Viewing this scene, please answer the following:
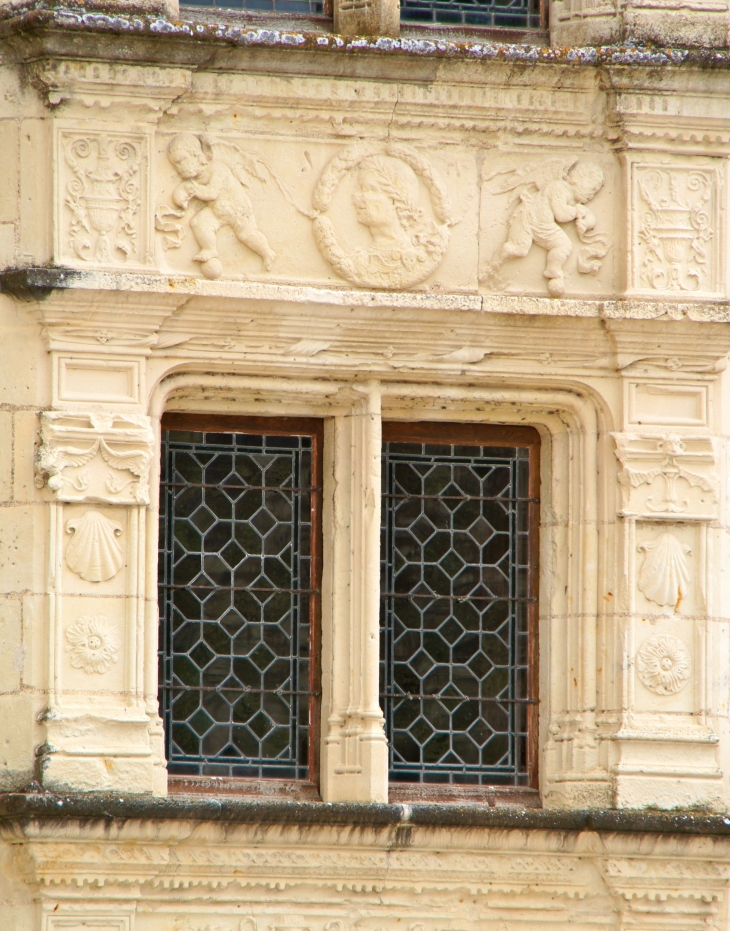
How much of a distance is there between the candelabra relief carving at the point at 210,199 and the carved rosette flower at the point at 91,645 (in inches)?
50.0

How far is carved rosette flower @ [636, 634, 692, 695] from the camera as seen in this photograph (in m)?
7.72

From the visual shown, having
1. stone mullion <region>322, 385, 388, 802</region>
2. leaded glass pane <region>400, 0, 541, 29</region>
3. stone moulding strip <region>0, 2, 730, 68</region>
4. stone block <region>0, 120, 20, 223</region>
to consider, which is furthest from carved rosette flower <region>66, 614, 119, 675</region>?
leaded glass pane <region>400, 0, 541, 29</region>

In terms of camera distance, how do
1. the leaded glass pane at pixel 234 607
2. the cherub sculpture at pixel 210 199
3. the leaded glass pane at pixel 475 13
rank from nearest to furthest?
the cherub sculpture at pixel 210 199
the leaded glass pane at pixel 234 607
the leaded glass pane at pixel 475 13

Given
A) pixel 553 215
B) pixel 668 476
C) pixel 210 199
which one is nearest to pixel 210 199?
pixel 210 199

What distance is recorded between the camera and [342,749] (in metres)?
7.63

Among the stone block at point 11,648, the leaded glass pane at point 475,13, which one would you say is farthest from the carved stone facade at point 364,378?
the leaded glass pane at point 475,13

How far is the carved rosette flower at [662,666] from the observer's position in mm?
7719

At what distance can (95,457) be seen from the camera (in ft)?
24.3

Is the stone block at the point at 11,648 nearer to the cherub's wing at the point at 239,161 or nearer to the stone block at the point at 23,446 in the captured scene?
the stone block at the point at 23,446

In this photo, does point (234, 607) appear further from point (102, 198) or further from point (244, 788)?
point (102, 198)

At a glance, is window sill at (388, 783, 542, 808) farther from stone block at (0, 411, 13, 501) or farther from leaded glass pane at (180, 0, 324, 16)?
leaded glass pane at (180, 0, 324, 16)

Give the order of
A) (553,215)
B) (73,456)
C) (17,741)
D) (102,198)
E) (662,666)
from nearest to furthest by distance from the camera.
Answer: (17,741) < (73,456) < (102,198) < (662,666) < (553,215)

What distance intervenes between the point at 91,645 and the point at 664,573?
204 centimetres

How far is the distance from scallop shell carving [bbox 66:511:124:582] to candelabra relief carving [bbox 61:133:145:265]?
35.2 inches
